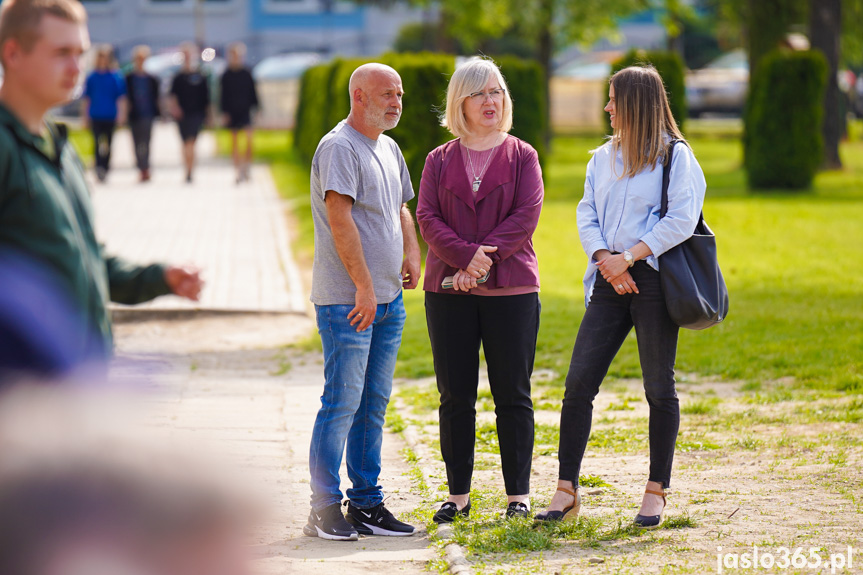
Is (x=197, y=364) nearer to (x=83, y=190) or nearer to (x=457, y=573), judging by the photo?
(x=457, y=573)

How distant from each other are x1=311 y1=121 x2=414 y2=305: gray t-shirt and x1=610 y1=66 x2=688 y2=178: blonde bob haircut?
0.97 m

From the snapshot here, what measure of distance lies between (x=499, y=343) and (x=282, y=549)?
48.3 inches

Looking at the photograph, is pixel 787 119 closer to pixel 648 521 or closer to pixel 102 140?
pixel 102 140

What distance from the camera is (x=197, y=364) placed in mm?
8156

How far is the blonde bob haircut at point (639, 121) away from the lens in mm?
4594

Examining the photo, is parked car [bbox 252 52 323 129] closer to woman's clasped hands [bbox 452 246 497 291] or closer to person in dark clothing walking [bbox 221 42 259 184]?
person in dark clothing walking [bbox 221 42 259 184]

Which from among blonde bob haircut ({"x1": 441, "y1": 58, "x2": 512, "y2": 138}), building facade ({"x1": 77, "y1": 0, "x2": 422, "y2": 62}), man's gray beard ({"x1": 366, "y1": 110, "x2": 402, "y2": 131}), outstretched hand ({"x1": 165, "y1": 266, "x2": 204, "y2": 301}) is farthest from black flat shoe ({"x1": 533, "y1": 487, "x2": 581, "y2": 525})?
building facade ({"x1": 77, "y1": 0, "x2": 422, "y2": 62})

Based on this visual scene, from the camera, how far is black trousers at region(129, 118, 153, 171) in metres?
19.3

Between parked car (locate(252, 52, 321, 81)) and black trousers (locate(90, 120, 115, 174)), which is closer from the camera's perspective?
black trousers (locate(90, 120, 115, 174))

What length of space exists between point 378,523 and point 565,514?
31.3 inches

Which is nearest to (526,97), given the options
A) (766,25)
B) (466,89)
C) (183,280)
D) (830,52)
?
(830,52)

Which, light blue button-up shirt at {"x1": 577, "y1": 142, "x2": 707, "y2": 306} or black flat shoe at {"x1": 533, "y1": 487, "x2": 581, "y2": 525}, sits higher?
light blue button-up shirt at {"x1": 577, "y1": 142, "x2": 707, "y2": 306}

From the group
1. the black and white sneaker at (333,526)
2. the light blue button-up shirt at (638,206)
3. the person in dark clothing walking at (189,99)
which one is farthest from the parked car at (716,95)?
the black and white sneaker at (333,526)

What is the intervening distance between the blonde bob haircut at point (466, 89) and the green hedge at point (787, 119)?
Answer: 16559 mm
